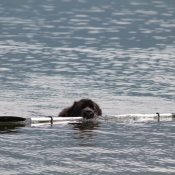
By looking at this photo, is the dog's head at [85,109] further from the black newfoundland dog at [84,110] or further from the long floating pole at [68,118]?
the long floating pole at [68,118]

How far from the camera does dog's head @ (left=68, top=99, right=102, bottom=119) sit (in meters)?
20.8

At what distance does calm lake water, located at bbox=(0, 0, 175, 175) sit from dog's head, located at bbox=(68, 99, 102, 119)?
28 centimetres

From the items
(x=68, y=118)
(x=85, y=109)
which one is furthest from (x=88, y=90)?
(x=68, y=118)

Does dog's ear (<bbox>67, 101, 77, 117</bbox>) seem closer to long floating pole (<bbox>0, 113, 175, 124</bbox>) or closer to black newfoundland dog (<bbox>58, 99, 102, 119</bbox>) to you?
black newfoundland dog (<bbox>58, 99, 102, 119</bbox>)

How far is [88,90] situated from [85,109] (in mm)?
6174

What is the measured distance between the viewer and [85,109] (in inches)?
822

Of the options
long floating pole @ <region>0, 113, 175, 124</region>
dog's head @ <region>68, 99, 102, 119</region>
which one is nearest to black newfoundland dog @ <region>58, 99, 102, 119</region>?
dog's head @ <region>68, 99, 102, 119</region>

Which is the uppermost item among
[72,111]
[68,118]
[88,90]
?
[88,90]

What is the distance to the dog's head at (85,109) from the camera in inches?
821

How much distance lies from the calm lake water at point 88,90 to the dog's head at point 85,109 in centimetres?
28

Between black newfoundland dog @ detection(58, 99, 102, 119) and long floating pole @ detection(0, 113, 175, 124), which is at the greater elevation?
black newfoundland dog @ detection(58, 99, 102, 119)

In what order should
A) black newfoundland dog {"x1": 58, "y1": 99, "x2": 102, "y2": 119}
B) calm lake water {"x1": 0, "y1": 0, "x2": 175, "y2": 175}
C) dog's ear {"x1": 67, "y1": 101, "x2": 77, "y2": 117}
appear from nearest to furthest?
calm lake water {"x1": 0, "y1": 0, "x2": 175, "y2": 175} → black newfoundland dog {"x1": 58, "y1": 99, "x2": 102, "y2": 119} → dog's ear {"x1": 67, "y1": 101, "x2": 77, "y2": 117}

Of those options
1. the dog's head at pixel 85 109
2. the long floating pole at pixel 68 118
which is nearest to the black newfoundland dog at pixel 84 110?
the dog's head at pixel 85 109

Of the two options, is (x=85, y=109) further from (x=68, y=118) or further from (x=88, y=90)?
(x=88, y=90)
